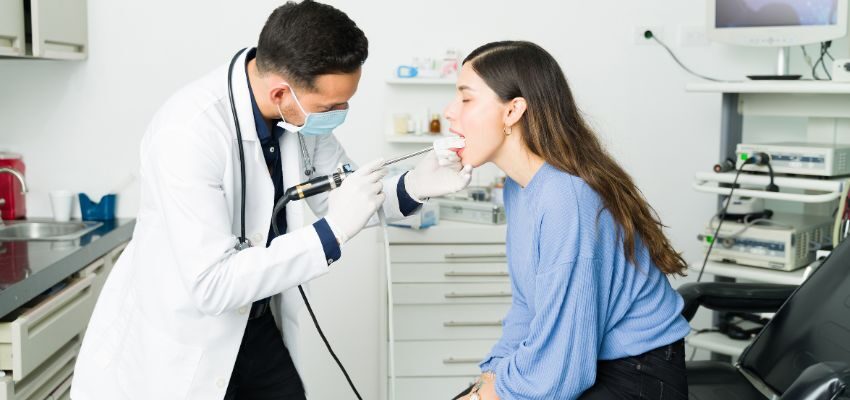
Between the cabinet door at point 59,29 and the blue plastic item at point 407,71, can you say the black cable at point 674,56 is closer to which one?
the blue plastic item at point 407,71

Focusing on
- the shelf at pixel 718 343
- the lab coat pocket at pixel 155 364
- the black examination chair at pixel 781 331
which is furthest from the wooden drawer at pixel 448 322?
the lab coat pocket at pixel 155 364

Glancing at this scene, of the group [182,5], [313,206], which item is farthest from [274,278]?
[182,5]

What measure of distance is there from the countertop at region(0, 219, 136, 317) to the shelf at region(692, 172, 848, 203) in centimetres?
175

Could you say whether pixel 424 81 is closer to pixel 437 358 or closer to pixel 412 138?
pixel 412 138

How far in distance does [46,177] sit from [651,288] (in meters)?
2.24

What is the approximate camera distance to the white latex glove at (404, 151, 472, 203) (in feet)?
5.93

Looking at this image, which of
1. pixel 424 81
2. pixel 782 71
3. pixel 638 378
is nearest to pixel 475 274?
pixel 424 81

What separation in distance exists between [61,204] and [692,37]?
7.25 feet

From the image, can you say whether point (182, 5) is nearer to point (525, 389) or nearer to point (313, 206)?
point (313, 206)

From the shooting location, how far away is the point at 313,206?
6.98 feet

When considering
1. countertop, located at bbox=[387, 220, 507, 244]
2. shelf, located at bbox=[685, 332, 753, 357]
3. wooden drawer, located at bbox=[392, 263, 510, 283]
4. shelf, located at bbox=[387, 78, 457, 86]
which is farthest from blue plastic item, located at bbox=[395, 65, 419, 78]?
shelf, located at bbox=[685, 332, 753, 357]

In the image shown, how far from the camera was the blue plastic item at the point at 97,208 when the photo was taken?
304cm

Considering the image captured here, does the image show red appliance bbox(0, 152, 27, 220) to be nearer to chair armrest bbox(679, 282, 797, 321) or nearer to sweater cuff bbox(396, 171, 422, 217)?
sweater cuff bbox(396, 171, 422, 217)

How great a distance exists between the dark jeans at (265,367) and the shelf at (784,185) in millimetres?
1436
